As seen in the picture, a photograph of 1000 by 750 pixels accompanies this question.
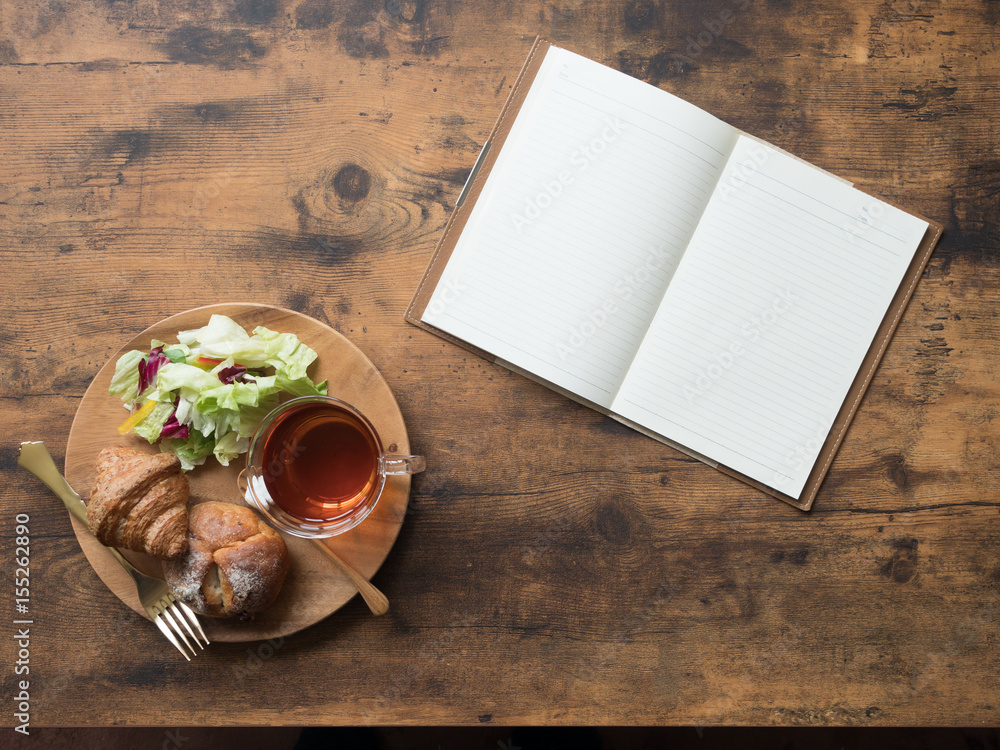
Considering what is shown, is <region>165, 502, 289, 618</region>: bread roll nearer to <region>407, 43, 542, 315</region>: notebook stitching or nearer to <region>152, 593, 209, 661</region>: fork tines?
<region>152, 593, 209, 661</region>: fork tines

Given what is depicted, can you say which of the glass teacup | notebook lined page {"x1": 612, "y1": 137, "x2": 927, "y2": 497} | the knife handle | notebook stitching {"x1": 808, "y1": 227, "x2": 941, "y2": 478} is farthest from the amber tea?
notebook stitching {"x1": 808, "y1": 227, "x2": 941, "y2": 478}

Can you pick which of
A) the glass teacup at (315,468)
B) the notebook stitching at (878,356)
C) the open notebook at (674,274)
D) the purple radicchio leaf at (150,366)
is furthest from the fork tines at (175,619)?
the notebook stitching at (878,356)

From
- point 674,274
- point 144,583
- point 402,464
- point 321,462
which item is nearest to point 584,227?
point 674,274

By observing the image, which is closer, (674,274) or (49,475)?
(49,475)

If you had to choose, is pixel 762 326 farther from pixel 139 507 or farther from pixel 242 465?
pixel 139 507

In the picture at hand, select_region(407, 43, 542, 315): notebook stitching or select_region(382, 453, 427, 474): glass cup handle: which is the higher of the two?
select_region(407, 43, 542, 315): notebook stitching

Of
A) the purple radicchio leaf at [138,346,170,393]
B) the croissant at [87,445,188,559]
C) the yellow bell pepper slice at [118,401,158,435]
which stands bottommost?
the croissant at [87,445,188,559]

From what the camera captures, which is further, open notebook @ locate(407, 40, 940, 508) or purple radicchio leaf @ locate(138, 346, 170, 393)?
open notebook @ locate(407, 40, 940, 508)

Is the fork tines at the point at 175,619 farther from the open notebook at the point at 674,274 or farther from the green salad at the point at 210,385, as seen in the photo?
the open notebook at the point at 674,274
